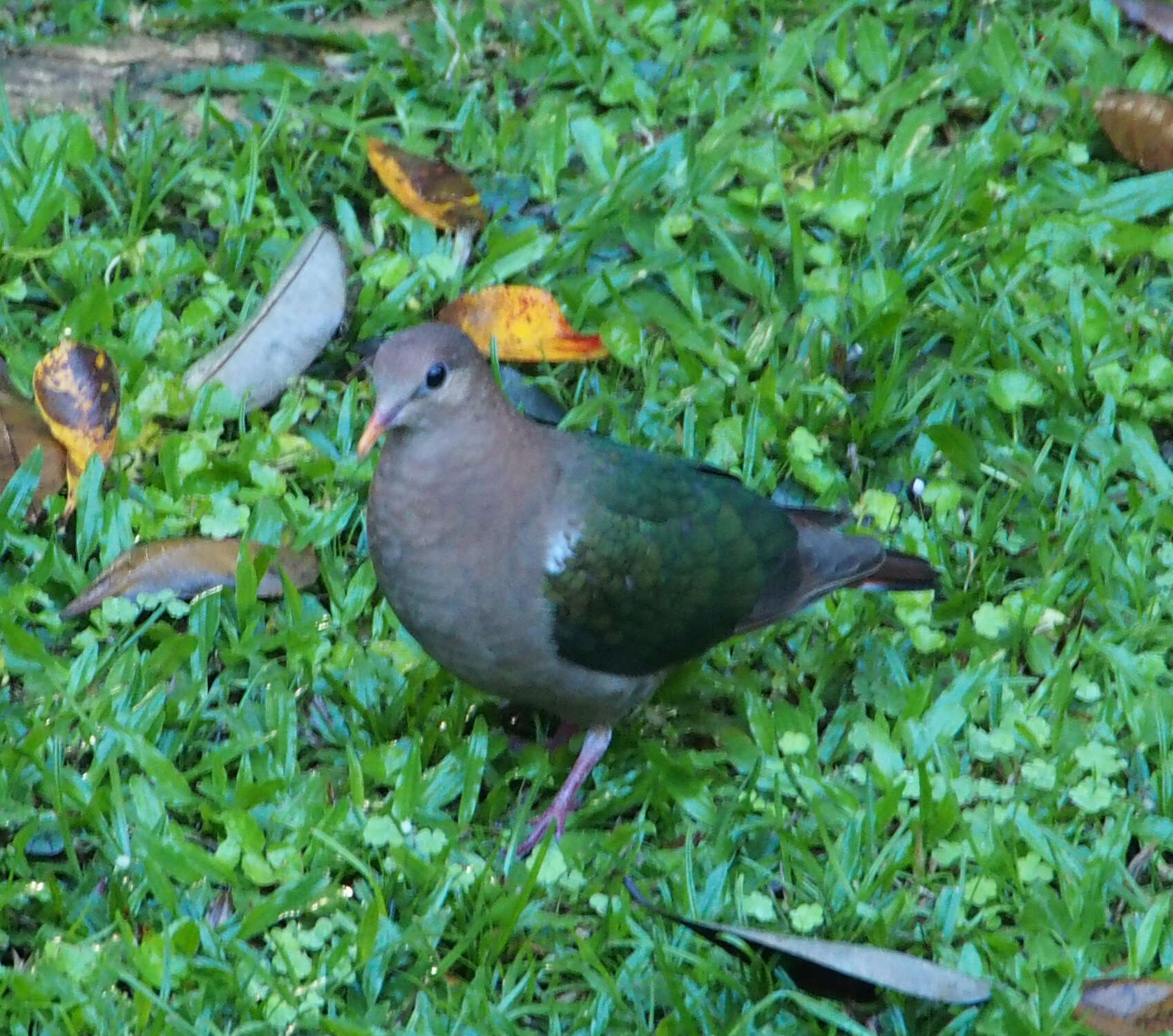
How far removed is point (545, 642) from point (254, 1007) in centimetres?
100

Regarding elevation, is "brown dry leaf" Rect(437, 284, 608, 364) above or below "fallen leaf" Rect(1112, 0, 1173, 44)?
below

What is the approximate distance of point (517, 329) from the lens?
16.7ft

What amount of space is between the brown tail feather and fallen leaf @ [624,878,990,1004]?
1030mm

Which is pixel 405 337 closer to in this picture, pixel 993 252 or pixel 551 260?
pixel 551 260

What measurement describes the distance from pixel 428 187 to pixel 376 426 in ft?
6.72

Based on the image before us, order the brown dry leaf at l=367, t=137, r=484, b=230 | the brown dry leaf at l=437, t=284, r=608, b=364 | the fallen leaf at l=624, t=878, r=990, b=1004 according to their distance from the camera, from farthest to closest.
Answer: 1. the brown dry leaf at l=367, t=137, r=484, b=230
2. the brown dry leaf at l=437, t=284, r=608, b=364
3. the fallen leaf at l=624, t=878, r=990, b=1004

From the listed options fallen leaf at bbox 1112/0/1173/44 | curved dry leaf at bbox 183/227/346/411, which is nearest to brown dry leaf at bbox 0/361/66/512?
curved dry leaf at bbox 183/227/346/411

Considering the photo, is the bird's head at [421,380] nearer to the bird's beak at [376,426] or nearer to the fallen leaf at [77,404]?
the bird's beak at [376,426]

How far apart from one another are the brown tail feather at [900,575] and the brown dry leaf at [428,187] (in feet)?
6.39

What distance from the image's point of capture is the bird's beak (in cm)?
360

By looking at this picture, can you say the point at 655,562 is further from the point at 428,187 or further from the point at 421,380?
the point at 428,187

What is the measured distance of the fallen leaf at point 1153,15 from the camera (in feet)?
20.0

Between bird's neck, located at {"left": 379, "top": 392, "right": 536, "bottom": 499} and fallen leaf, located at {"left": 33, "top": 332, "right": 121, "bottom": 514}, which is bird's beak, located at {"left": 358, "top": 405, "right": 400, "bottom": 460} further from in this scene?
fallen leaf, located at {"left": 33, "top": 332, "right": 121, "bottom": 514}

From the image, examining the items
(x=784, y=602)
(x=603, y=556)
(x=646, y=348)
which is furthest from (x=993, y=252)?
(x=603, y=556)
